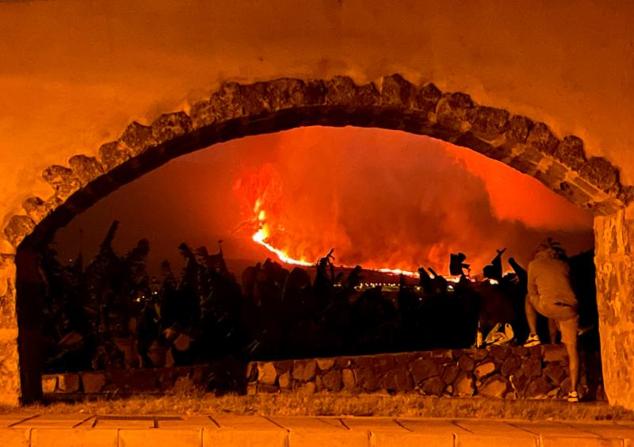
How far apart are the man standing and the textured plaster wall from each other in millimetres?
1352

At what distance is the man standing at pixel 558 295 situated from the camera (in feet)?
21.6

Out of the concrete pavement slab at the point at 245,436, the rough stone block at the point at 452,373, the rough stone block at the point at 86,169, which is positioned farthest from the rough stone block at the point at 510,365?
the rough stone block at the point at 86,169

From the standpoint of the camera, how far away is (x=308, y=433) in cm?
480

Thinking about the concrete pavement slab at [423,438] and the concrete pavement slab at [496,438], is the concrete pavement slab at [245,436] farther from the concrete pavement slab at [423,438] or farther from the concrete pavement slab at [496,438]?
the concrete pavement slab at [496,438]

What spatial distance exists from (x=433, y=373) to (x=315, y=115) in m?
3.33

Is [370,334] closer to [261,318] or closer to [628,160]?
[261,318]

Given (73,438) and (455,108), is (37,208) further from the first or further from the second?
(455,108)

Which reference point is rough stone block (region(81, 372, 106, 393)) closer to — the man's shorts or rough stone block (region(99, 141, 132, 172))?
rough stone block (region(99, 141, 132, 172))

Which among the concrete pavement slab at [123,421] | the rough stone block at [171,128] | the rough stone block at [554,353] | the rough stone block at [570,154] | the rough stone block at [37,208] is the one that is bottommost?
the concrete pavement slab at [123,421]

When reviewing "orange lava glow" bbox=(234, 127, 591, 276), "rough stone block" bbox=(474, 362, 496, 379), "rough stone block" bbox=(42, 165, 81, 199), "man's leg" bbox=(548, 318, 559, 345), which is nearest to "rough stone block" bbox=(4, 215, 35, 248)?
"rough stone block" bbox=(42, 165, 81, 199)

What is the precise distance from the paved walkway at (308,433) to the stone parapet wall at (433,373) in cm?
273

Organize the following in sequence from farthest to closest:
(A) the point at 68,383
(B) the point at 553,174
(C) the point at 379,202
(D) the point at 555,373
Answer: (C) the point at 379,202 → (A) the point at 68,383 → (D) the point at 555,373 → (B) the point at 553,174

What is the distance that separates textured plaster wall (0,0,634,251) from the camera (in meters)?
5.64

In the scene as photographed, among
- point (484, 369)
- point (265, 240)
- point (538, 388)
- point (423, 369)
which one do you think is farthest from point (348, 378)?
point (265, 240)
